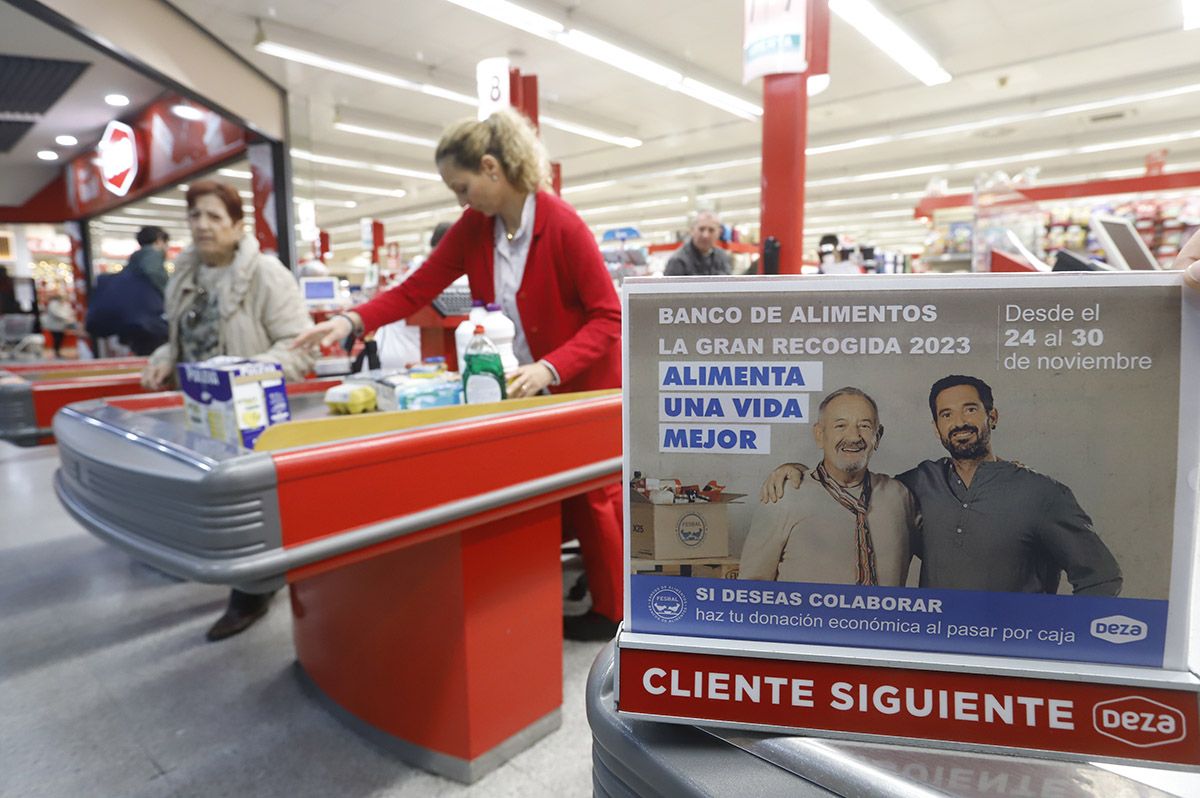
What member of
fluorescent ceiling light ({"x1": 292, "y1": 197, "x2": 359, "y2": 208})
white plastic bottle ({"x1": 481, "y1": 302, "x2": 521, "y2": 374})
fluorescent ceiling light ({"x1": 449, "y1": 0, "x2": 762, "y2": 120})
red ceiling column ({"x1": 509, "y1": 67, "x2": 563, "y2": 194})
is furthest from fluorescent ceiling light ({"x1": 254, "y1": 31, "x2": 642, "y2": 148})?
fluorescent ceiling light ({"x1": 292, "y1": 197, "x2": 359, "y2": 208})

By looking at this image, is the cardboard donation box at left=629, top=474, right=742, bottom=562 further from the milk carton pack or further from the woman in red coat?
the woman in red coat

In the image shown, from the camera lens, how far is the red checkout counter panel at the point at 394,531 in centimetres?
115

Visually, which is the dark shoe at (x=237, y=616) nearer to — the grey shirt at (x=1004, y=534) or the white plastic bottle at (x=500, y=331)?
the white plastic bottle at (x=500, y=331)

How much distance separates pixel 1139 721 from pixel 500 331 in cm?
158

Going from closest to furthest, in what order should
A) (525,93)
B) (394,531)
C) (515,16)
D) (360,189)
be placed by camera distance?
1. (394,531)
2. (525,93)
3. (515,16)
4. (360,189)

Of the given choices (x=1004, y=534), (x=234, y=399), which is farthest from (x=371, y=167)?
(x=1004, y=534)

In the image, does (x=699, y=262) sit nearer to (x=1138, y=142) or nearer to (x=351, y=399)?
(x=351, y=399)

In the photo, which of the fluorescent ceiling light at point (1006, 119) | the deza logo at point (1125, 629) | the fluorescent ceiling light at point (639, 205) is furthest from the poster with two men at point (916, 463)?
the fluorescent ceiling light at point (639, 205)

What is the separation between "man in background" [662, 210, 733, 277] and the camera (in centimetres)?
464

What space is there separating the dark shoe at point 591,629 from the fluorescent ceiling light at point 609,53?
5.95 m

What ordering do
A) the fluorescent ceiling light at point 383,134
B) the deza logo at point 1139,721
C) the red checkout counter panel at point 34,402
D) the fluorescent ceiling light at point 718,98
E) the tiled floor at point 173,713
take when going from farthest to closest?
the fluorescent ceiling light at point 383,134 → the fluorescent ceiling light at point 718,98 → the red checkout counter panel at point 34,402 → the tiled floor at point 173,713 → the deza logo at point 1139,721

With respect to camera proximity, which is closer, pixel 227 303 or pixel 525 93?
pixel 227 303

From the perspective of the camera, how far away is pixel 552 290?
6.30ft

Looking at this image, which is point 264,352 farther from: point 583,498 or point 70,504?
point 583,498
